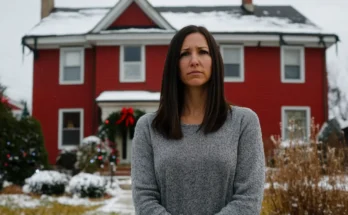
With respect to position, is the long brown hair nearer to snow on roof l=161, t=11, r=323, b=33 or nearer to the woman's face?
the woman's face

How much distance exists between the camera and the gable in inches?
717

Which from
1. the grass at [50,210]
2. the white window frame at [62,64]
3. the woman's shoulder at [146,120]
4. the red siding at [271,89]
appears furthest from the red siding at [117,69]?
the woman's shoulder at [146,120]

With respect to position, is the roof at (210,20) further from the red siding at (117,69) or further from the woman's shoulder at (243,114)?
the woman's shoulder at (243,114)

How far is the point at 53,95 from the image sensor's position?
757 inches

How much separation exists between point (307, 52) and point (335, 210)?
14551 mm

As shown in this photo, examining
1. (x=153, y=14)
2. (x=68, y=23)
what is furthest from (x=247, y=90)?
(x=68, y=23)

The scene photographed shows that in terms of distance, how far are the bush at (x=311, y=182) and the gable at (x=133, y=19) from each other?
42.9 ft

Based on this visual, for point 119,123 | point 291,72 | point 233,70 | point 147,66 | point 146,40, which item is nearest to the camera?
point 119,123

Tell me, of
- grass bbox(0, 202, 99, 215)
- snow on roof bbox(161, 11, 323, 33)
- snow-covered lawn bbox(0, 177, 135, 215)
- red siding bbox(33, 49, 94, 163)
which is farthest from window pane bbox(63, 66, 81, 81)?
grass bbox(0, 202, 99, 215)

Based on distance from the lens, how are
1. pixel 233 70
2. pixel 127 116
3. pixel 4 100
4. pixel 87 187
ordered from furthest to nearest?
1. pixel 233 70
2. pixel 127 116
3. pixel 4 100
4. pixel 87 187

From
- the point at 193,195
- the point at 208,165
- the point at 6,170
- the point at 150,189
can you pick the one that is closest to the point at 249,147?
the point at 208,165

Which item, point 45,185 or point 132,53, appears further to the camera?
point 132,53

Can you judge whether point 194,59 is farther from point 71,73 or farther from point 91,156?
point 71,73

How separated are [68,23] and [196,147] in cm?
1873
